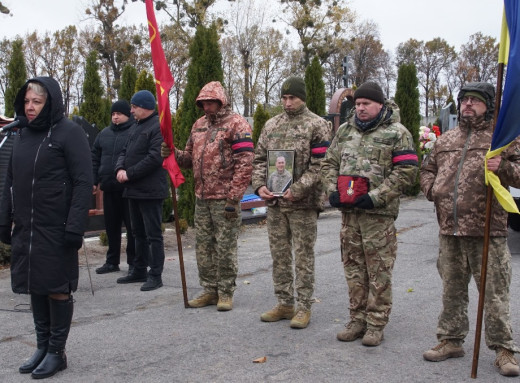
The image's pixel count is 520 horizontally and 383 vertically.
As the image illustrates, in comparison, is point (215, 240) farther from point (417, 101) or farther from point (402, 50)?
point (402, 50)

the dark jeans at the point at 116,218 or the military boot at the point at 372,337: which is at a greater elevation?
the dark jeans at the point at 116,218

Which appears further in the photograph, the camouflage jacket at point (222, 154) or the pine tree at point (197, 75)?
the pine tree at point (197, 75)

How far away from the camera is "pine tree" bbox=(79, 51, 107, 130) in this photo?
1440 centimetres

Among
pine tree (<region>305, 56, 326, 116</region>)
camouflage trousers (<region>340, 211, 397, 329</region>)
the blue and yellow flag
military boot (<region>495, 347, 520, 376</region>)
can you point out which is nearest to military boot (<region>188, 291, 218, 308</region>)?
camouflage trousers (<region>340, 211, 397, 329</region>)

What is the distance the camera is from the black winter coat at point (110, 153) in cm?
712

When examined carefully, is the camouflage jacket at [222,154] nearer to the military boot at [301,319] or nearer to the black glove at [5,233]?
the military boot at [301,319]

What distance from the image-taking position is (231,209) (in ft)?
18.1

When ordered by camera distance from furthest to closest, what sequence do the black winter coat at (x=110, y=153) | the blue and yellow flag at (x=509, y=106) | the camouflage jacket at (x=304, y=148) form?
1. the black winter coat at (x=110, y=153)
2. the camouflage jacket at (x=304, y=148)
3. the blue and yellow flag at (x=509, y=106)

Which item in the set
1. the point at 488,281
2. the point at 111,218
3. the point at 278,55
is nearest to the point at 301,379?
the point at 488,281

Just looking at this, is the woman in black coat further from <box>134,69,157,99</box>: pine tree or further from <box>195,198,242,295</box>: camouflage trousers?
<box>134,69,157,99</box>: pine tree

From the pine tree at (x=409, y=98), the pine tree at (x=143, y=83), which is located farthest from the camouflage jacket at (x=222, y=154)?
the pine tree at (x=409, y=98)

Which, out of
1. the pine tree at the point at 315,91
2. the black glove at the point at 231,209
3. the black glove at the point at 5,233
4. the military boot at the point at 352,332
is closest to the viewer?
the black glove at the point at 5,233

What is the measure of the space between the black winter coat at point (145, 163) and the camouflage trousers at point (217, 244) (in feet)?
3.11

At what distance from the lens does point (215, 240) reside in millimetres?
5844
